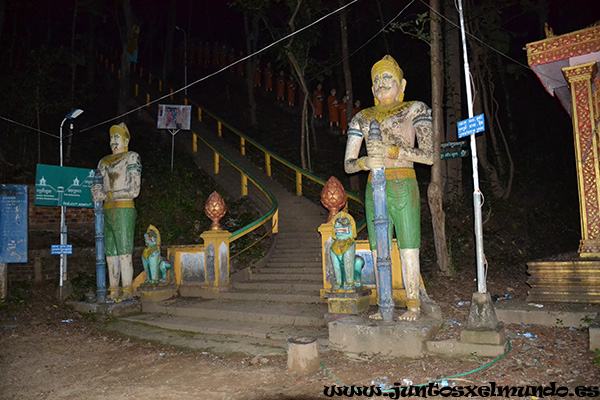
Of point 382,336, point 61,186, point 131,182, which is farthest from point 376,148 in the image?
point 61,186

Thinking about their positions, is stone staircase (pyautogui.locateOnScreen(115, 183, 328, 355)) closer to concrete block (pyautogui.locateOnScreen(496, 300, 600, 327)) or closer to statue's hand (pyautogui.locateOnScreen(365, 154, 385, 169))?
statue's hand (pyautogui.locateOnScreen(365, 154, 385, 169))

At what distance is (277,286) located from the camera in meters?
7.43

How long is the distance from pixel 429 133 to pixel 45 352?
5443 millimetres

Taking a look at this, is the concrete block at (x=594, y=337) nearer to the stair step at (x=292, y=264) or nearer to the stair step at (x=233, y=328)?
the stair step at (x=233, y=328)

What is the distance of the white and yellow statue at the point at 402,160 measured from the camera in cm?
477

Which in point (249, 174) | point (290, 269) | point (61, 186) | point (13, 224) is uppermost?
point (249, 174)

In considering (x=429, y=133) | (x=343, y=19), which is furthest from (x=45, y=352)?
(x=343, y=19)

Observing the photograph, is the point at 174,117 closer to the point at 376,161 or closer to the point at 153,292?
the point at 153,292

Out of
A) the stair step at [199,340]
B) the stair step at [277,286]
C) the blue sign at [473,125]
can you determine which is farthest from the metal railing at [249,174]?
the blue sign at [473,125]

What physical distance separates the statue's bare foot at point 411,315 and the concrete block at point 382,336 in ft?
0.20


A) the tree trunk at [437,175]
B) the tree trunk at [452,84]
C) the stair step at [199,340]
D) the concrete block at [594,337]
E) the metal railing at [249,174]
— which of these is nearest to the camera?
the concrete block at [594,337]

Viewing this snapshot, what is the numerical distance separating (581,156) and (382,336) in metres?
4.41

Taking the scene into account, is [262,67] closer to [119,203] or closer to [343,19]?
[343,19]

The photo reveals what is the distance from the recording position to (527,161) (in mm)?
15000
